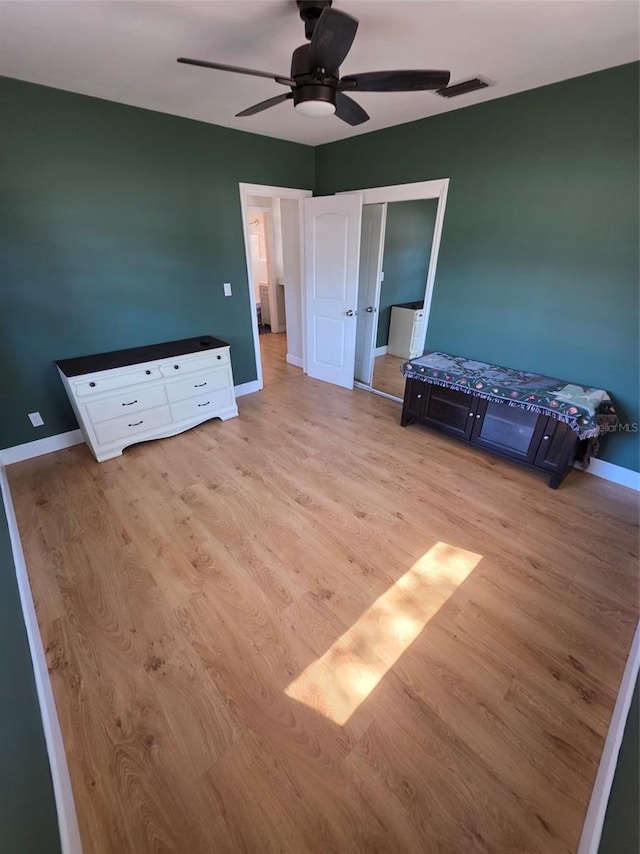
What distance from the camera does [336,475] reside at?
269 cm

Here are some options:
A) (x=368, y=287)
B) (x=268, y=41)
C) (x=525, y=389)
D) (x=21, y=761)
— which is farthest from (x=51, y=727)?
(x=368, y=287)

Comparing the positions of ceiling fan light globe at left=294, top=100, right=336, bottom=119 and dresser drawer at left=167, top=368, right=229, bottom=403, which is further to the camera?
dresser drawer at left=167, top=368, right=229, bottom=403

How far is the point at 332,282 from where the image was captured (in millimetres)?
3891

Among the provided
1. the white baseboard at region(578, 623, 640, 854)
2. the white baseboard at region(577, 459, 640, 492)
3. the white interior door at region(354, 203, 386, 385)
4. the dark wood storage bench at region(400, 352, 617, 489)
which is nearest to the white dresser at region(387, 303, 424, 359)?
the white interior door at region(354, 203, 386, 385)

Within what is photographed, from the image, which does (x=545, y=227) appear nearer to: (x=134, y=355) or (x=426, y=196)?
(x=426, y=196)

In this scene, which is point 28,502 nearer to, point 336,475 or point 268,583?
point 268,583

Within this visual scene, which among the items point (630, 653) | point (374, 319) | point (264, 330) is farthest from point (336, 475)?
point (264, 330)

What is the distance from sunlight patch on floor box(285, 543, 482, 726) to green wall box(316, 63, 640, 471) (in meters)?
1.71

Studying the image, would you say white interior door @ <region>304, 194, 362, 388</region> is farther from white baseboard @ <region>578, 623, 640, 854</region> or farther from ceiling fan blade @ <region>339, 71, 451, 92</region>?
white baseboard @ <region>578, 623, 640, 854</region>

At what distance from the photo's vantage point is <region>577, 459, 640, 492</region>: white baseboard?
2541mm

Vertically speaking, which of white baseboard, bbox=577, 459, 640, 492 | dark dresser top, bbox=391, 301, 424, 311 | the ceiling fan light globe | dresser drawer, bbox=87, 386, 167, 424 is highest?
the ceiling fan light globe

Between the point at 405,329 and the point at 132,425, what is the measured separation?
362 cm

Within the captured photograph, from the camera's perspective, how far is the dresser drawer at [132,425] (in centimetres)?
277

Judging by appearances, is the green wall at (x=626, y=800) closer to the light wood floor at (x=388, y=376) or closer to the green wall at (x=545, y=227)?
the green wall at (x=545, y=227)
